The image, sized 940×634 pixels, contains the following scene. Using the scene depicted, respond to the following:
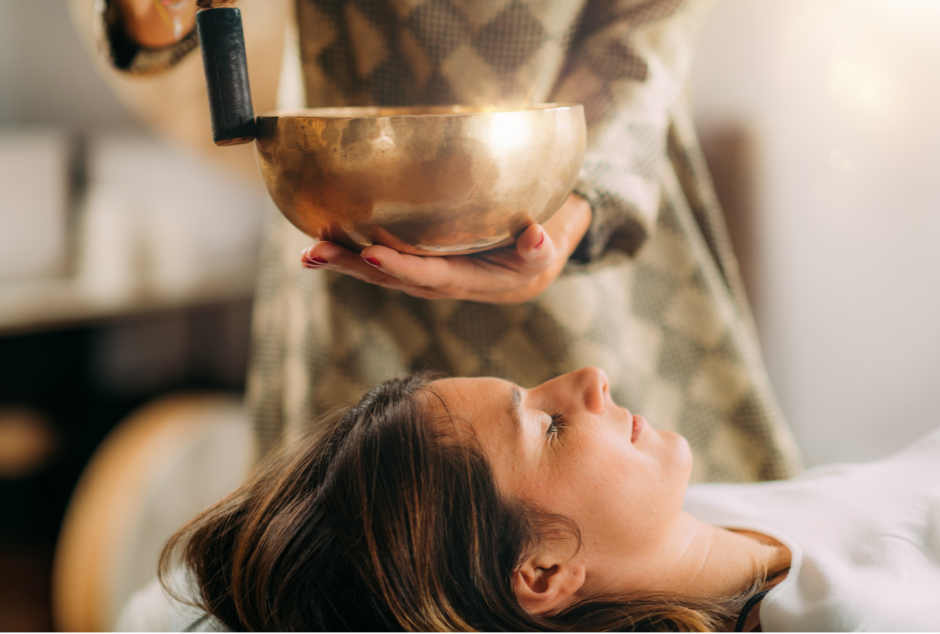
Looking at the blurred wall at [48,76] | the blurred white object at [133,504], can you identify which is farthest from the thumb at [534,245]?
the blurred wall at [48,76]

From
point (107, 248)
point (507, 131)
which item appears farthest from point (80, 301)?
point (507, 131)

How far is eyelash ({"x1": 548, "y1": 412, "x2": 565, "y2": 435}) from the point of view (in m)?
0.48

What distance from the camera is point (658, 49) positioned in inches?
21.2

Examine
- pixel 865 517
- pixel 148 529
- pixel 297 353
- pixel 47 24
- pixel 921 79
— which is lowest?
pixel 148 529

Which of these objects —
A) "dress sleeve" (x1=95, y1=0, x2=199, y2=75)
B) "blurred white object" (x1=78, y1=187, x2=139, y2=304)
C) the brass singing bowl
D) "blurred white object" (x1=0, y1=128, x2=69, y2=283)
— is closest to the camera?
the brass singing bowl

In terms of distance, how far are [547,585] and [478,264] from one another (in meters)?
0.22

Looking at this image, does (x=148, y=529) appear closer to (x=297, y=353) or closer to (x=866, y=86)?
(x=297, y=353)

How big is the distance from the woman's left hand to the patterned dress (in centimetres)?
3

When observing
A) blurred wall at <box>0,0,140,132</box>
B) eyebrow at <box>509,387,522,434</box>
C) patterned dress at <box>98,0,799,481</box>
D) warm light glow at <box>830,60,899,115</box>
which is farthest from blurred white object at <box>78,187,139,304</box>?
warm light glow at <box>830,60,899,115</box>

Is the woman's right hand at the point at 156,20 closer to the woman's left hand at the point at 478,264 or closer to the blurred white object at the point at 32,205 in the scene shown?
the woman's left hand at the point at 478,264

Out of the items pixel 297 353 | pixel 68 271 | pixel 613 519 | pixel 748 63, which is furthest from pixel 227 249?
pixel 613 519

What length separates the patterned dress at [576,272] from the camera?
520 mm

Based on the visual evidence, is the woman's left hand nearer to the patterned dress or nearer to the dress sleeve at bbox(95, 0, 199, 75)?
the patterned dress

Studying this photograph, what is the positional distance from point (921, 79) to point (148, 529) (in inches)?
43.2
